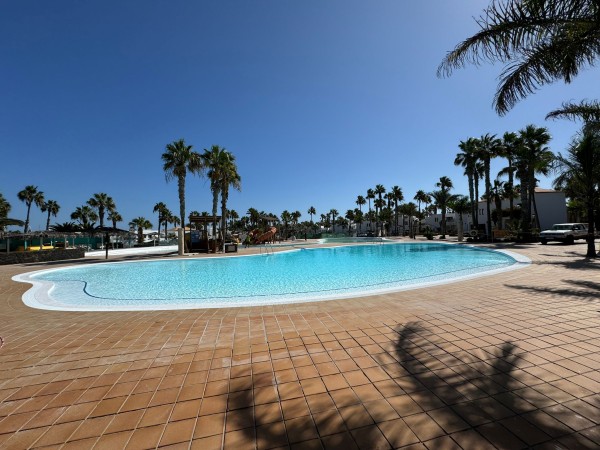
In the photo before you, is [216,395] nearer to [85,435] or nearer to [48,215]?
[85,435]

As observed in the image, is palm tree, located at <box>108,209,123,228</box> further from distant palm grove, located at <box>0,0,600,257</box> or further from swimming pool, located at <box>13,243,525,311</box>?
swimming pool, located at <box>13,243,525,311</box>

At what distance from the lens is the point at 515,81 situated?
5.39 m

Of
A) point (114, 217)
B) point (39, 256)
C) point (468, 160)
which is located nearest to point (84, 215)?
point (114, 217)

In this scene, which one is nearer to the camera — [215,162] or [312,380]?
[312,380]

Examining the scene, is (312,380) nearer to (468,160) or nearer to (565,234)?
(565,234)

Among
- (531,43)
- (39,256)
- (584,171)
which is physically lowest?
(39,256)

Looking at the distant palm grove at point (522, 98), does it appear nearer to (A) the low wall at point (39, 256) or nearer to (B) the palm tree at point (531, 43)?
(B) the palm tree at point (531, 43)

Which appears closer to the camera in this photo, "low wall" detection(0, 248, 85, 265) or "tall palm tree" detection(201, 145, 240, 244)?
"low wall" detection(0, 248, 85, 265)

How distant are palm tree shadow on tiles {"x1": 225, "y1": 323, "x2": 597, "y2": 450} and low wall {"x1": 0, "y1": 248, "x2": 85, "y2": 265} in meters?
24.0

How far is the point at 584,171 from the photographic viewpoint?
42.1 feet

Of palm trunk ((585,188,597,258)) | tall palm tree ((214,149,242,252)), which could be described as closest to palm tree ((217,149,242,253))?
tall palm tree ((214,149,242,252))

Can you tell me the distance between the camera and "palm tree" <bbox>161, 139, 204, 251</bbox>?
23250mm

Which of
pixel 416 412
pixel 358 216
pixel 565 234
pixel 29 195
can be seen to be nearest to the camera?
pixel 416 412

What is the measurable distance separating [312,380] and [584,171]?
16.9 meters
